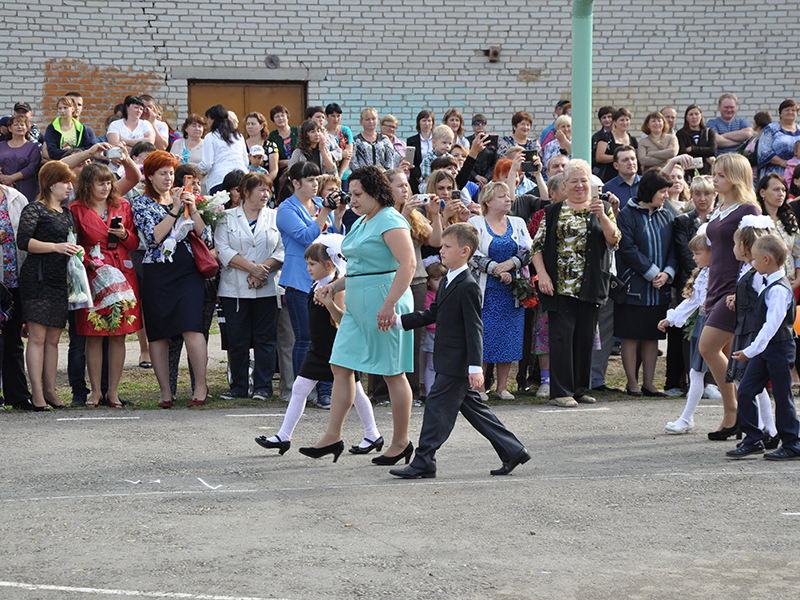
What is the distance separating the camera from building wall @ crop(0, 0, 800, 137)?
15.7 meters

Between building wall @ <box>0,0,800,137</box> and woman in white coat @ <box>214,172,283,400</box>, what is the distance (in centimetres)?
756

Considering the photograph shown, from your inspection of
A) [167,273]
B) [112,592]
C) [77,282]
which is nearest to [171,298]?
[167,273]

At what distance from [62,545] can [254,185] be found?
4.79 metres

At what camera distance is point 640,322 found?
31.7 ft

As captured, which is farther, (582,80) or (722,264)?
(582,80)

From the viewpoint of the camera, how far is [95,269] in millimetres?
8656

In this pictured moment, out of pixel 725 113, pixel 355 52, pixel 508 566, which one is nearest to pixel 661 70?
pixel 725 113

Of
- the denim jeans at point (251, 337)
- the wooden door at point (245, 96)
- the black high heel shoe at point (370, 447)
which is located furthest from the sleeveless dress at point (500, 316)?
the wooden door at point (245, 96)

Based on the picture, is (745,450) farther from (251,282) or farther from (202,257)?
(202,257)

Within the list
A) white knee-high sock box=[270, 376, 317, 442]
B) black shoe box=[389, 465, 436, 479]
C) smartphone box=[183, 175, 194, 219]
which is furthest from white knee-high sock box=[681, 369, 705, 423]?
smartphone box=[183, 175, 194, 219]

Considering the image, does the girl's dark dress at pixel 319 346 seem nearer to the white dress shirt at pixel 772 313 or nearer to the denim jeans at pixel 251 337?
the denim jeans at pixel 251 337

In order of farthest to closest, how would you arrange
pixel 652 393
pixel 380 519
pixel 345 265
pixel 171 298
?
pixel 652 393, pixel 171 298, pixel 345 265, pixel 380 519

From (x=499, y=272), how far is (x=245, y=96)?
8.64 meters

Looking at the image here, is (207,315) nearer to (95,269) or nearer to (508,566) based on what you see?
(95,269)
